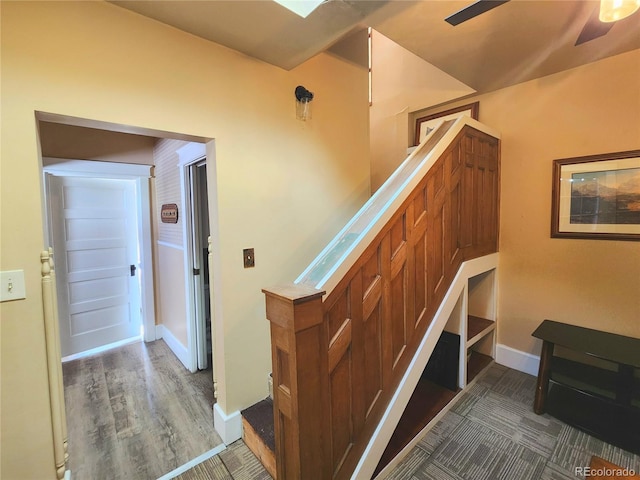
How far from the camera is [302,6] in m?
1.40

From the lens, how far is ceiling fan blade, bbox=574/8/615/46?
61.4 inches

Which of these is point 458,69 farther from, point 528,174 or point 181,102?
point 181,102

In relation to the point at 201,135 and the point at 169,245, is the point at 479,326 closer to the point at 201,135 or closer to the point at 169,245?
the point at 201,135

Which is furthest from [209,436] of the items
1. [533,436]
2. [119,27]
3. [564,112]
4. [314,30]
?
[564,112]

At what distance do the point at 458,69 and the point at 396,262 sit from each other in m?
1.70

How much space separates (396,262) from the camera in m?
1.50

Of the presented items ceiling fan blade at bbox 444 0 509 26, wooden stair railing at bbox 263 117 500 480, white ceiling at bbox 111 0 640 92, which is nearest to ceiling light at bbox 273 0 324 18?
white ceiling at bbox 111 0 640 92

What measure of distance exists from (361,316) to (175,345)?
8.69ft

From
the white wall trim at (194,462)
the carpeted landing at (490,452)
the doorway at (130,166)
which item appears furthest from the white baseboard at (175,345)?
the carpeted landing at (490,452)

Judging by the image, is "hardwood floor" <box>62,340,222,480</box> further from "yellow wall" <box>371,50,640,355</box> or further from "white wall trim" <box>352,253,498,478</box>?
"yellow wall" <box>371,50,640,355</box>

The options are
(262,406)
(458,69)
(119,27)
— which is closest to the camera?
(119,27)

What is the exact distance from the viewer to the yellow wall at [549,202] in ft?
6.47

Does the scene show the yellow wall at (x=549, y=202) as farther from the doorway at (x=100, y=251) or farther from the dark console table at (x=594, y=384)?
the doorway at (x=100, y=251)

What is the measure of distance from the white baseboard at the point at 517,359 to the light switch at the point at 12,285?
3430 millimetres
